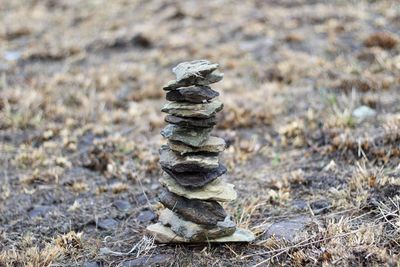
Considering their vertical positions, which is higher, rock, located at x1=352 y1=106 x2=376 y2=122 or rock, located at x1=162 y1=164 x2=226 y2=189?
rock, located at x1=162 y1=164 x2=226 y2=189

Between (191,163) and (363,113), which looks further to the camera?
(363,113)

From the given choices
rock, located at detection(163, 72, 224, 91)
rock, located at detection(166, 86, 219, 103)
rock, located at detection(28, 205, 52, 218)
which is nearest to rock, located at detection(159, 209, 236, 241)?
rock, located at detection(166, 86, 219, 103)

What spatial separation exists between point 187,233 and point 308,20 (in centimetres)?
809

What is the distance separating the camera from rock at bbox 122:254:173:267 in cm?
391

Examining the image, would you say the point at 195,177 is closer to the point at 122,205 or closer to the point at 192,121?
the point at 192,121

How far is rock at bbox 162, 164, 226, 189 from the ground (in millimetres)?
536

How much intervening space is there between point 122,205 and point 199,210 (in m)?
1.33

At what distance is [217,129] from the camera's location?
694 cm

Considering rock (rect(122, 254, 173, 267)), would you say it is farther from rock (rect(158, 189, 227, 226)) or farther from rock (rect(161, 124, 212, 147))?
rock (rect(161, 124, 212, 147))

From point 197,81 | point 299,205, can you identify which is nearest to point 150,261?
point 197,81

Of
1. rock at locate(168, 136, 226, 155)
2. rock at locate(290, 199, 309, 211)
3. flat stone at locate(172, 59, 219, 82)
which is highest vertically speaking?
flat stone at locate(172, 59, 219, 82)

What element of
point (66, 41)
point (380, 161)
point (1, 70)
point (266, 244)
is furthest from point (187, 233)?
point (66, 41)

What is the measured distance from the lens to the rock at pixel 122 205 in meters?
5.03

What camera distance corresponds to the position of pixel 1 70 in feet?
30.5
